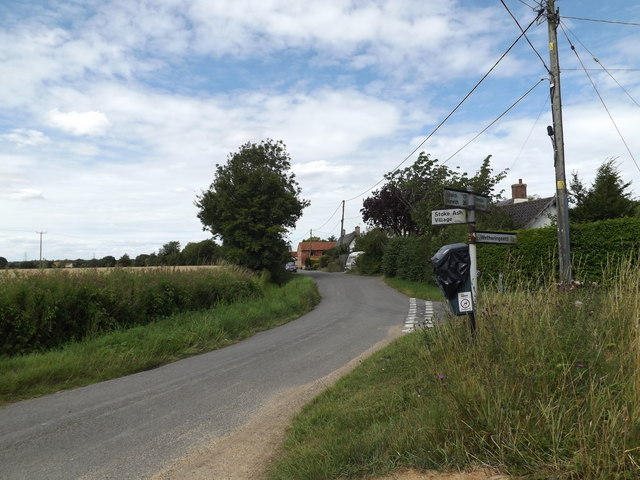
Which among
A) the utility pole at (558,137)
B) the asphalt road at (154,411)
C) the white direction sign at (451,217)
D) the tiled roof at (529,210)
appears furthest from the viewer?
the tiled roof at (529,210)

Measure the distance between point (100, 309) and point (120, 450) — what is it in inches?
320

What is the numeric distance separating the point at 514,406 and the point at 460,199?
3.28 metres

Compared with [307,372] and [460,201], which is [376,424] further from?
[307,372]

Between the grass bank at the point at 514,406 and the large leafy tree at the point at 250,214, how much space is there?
29805 mm

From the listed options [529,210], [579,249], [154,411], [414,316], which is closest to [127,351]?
[154,411]

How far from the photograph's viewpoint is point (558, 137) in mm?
11281

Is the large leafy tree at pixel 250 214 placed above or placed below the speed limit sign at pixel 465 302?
above

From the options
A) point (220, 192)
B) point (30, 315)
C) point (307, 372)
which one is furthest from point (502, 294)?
point (220, 192)

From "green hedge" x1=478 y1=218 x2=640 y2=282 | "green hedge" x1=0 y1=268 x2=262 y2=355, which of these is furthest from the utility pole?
"green hedge" x1=0 y1=268 x2=262 y2=355

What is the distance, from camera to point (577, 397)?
3.34 metres

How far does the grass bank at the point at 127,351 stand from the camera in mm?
8156

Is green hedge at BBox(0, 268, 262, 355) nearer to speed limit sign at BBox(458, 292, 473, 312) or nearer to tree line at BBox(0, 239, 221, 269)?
tree line at BBox(0, 239, 221, 269)

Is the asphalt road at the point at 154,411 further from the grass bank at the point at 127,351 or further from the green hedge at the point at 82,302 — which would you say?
the green hedge at the point at 82,302

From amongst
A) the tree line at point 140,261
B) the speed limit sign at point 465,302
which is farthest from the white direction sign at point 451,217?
the tree line at point 140,261
